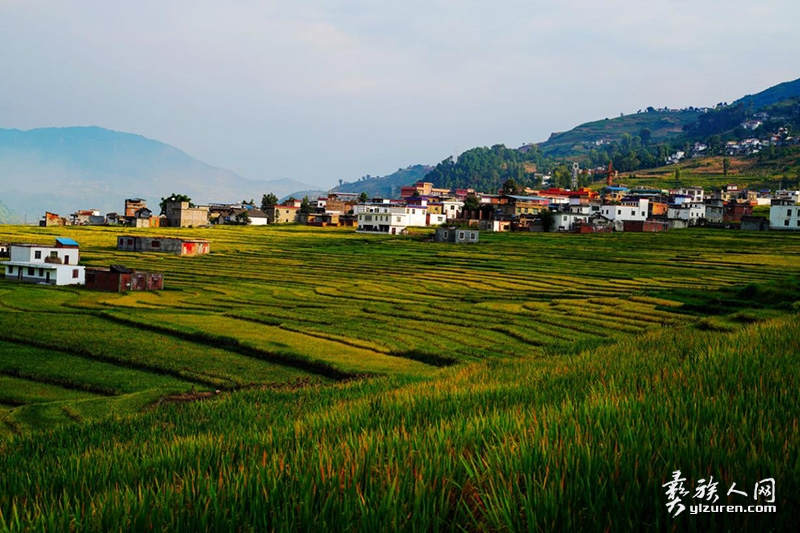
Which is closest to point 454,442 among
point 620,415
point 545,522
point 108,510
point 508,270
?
point 620,415

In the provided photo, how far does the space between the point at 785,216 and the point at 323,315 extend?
82.3 meters

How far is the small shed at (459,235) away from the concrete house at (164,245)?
30.1m

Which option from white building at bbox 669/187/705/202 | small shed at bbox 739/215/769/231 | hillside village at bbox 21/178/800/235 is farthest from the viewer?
white building at bbox 669/187/705/202

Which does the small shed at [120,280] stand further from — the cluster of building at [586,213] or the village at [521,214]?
the cluster of building at [586,213]

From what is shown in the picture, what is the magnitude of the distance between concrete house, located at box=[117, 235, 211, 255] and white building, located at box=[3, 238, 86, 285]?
79.7 ft

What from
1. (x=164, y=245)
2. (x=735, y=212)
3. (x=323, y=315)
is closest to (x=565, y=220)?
(x=735, y=212)

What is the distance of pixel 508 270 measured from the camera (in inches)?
2522

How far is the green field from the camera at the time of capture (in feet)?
15.0

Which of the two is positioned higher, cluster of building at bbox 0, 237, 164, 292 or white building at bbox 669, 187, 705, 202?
white building at bbox 669, 187, 705, 202

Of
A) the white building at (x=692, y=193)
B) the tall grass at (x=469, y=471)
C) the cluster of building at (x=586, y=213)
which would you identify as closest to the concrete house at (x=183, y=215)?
the cluster of building at (x=586, y=213)

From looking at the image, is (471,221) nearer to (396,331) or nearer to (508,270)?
(508,270)

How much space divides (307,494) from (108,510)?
4.28 ft

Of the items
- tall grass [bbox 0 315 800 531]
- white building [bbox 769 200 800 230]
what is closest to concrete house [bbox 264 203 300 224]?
white building [bbox 769 200 800 230]

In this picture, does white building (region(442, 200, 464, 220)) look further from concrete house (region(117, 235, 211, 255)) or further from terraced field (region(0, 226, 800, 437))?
concrete house (region(117, 235, 211, 255))
